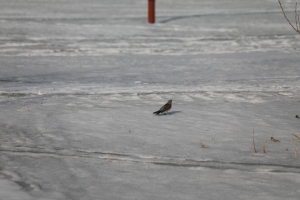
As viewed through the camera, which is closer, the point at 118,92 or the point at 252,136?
the point at 252,136

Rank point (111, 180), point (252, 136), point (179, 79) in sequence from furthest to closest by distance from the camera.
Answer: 1. point (179, 79)
2. point (252, 136)
3. point (111, 180)

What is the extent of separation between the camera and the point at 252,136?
483 cm

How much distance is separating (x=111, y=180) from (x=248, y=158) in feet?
3.70

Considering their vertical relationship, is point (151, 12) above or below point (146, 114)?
below

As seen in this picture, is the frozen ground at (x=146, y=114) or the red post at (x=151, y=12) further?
the red post at (x=151, y=12)

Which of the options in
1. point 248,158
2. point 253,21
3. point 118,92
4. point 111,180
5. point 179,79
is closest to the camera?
point 111,180

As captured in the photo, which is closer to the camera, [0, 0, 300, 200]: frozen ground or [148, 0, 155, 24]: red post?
[0, 0, 300, 200]: frozen ground

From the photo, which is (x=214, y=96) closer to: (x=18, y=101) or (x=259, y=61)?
(x=18, y=101)

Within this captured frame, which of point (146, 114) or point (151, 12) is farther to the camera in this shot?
point (151, 12)

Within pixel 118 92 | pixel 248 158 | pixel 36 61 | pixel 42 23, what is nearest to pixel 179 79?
pixel 118 92

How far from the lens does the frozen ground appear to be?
3.69 m

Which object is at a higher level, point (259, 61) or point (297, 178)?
point (297, 178)

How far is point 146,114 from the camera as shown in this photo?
570 centimetres

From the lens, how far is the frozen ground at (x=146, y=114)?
3689 millimetres
